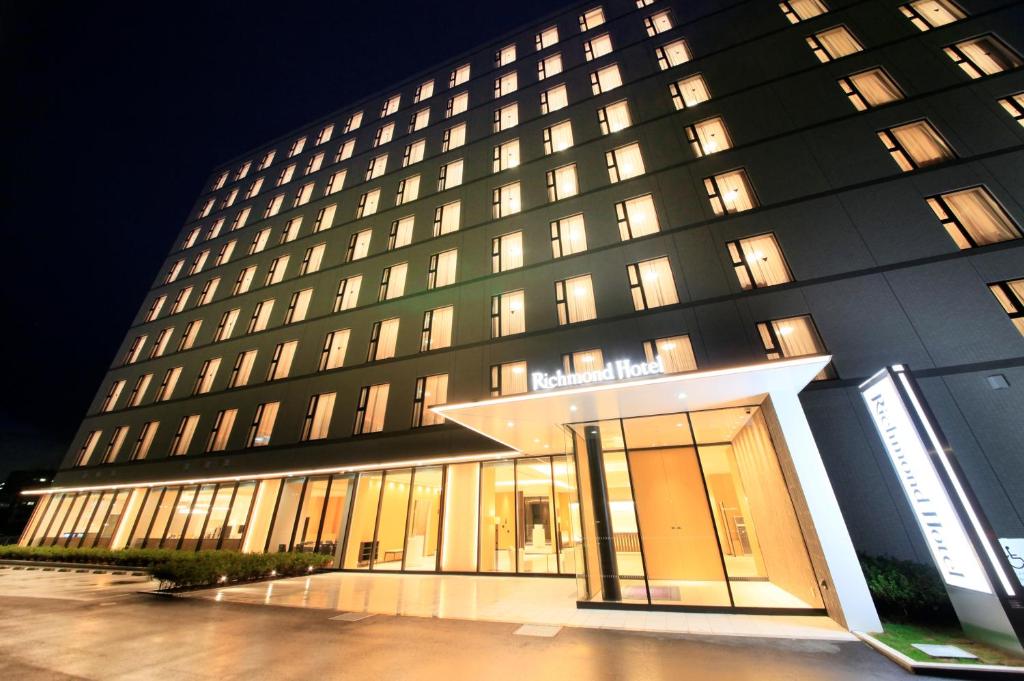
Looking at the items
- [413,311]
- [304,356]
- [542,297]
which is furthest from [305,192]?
[542,297]

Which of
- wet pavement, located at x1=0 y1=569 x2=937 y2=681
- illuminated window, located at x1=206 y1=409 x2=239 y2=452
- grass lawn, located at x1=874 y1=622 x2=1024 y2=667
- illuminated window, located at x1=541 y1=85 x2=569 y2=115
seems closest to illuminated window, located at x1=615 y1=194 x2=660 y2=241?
illuminated window, located at x1=541 y1=85 x2=569 y2=115

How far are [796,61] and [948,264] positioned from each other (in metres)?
10.6

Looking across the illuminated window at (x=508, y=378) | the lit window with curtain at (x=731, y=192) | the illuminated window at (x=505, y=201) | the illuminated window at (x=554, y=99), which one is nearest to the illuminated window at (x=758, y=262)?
the lit window with curtain at (x=731, y=192)

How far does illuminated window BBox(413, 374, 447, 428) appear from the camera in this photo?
52.1 feet

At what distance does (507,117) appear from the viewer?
73.2 ft

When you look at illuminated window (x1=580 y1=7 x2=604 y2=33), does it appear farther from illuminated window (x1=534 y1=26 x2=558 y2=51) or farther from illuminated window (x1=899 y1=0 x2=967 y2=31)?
illuminated window (x1=899 y1=0 x2=967 y2=31)

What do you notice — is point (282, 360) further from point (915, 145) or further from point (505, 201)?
point (915, 145)

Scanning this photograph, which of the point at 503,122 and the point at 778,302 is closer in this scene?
the point at 778,302

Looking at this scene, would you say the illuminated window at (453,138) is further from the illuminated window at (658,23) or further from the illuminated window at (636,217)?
the illuminated window at (636,217)

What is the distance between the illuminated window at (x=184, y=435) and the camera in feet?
66.9

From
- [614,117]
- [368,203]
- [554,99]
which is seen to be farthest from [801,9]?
[368,203]

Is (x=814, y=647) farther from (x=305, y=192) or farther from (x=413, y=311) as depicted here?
(x=305, y=192)

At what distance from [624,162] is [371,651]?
18783 millimetres

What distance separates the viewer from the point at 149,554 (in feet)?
53.8
